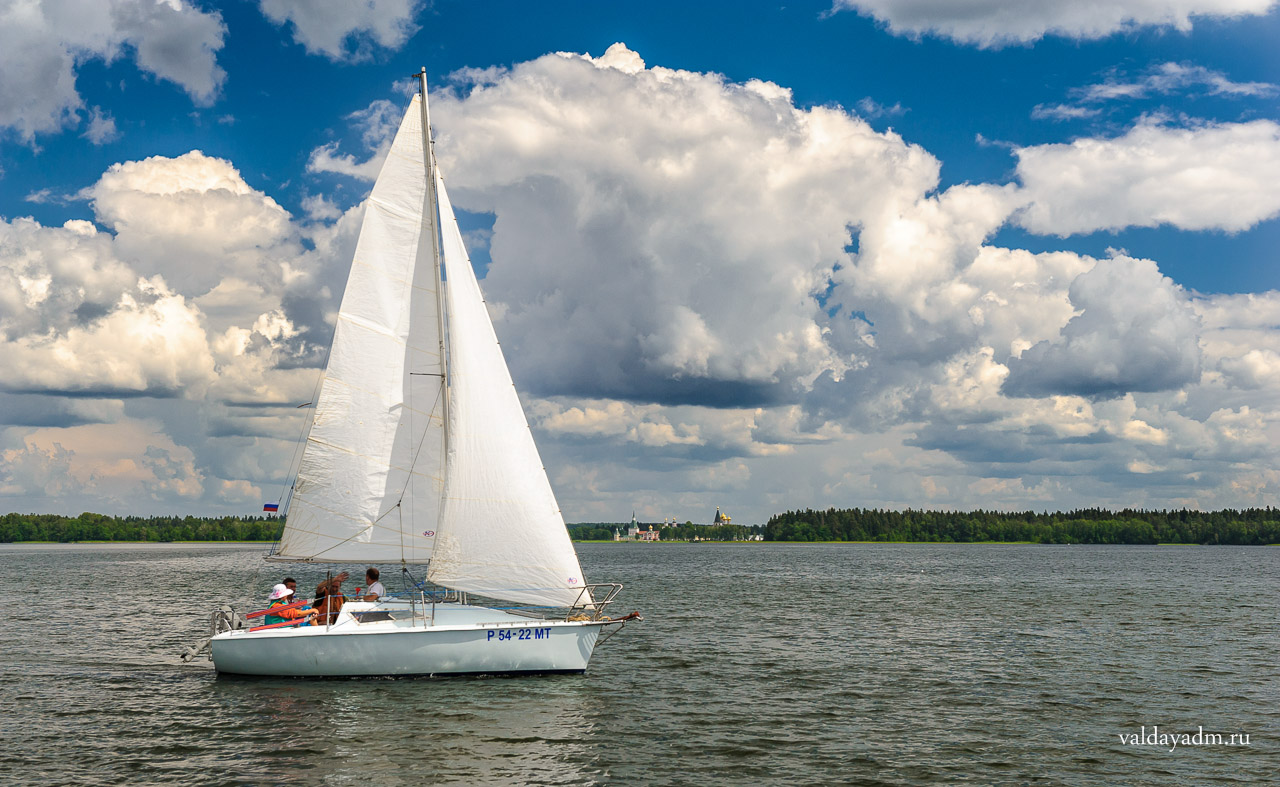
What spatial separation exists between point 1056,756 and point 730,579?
70014 millimetres

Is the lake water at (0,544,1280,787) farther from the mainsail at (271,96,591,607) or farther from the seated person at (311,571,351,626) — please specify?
the mainsail at (271,96,591,607)

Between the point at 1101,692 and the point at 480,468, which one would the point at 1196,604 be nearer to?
the point at 1101,692

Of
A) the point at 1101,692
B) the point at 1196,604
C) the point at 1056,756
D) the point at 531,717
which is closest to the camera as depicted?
the point at 1056,756

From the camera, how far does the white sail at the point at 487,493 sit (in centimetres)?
2509

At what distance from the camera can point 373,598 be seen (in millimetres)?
26844

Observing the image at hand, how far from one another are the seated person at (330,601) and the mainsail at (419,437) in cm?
67

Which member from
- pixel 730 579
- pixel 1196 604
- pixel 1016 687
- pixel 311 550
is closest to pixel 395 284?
pixel 311 550

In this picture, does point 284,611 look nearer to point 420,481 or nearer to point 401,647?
point 401,647

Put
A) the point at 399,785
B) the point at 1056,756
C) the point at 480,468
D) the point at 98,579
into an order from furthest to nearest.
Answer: the point at 98,579 → the point at 480,468 → the point at 1056,756 → the point at 399,785

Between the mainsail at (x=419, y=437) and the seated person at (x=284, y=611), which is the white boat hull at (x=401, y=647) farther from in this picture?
the mainsail at (x=419, y=437)

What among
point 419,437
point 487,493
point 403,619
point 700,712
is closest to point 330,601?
point 403,619

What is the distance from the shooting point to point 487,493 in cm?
2523

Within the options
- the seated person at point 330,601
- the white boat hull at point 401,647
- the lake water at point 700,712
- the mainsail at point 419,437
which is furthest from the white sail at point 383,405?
the lake water at point 700,712

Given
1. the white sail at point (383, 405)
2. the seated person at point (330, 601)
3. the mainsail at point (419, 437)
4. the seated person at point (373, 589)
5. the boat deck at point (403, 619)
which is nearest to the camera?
the boat deck at point (403, 619)
